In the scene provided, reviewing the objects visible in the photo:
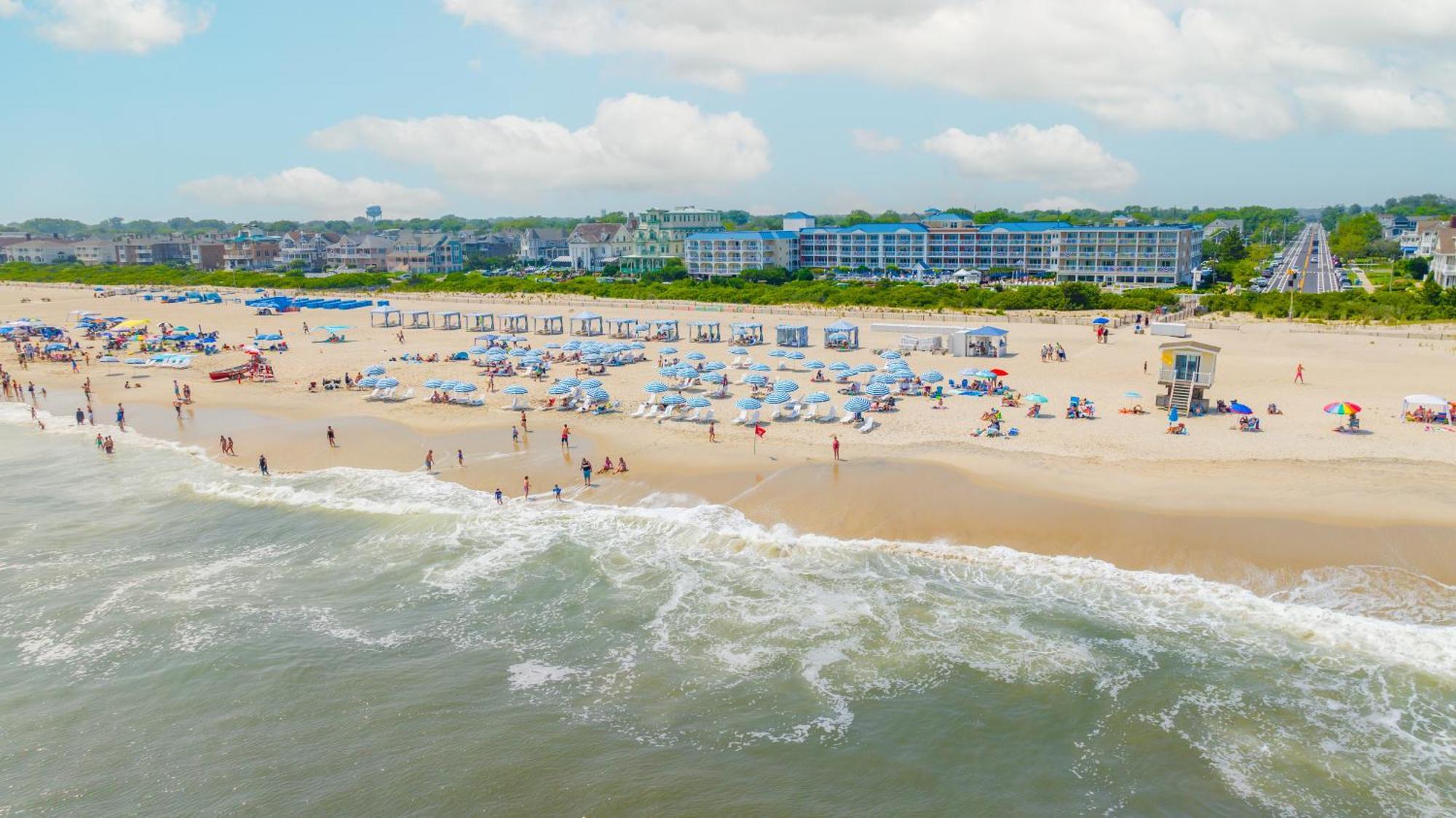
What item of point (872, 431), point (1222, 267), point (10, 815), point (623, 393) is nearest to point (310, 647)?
point (10, 815)

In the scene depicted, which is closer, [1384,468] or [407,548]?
[407,548]

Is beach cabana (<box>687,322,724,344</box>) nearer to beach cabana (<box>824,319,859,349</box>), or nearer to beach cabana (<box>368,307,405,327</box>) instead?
beach cabana (<box>824,319,859,349</box>)

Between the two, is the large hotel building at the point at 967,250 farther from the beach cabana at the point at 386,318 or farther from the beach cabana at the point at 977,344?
the beach cabana at the point at 977,344

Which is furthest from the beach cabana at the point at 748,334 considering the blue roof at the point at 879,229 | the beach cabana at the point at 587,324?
the blue roof at the point at 879,229

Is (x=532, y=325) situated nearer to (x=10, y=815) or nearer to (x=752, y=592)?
(x=752, y=592)

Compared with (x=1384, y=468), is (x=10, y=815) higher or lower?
lower

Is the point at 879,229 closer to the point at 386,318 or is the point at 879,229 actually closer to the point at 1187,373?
the point at 386,318

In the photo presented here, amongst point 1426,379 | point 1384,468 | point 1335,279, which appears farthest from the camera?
point 1335,279

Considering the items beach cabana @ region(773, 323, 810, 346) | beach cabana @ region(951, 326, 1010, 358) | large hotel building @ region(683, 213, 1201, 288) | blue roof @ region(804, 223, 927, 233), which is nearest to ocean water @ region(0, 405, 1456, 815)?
beach cabana @ region(951, 326, 1010, 358)
